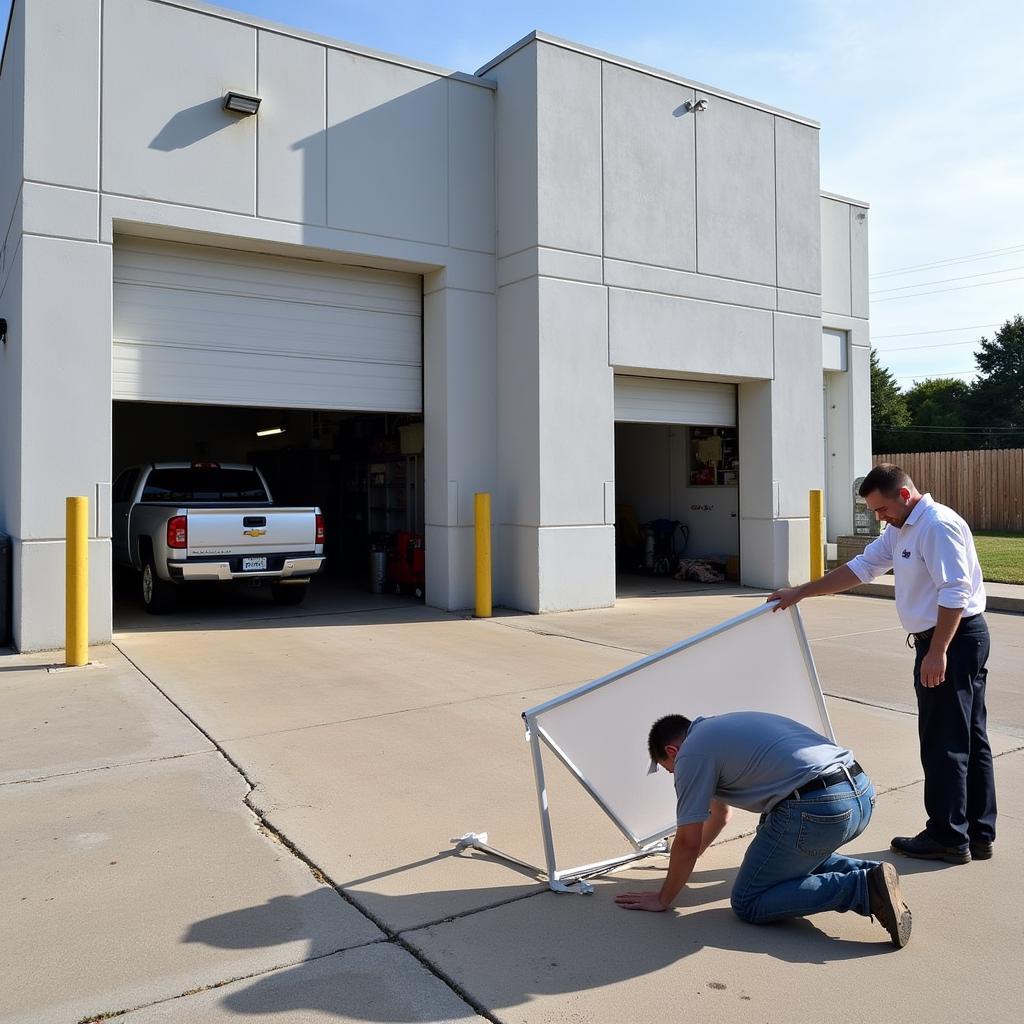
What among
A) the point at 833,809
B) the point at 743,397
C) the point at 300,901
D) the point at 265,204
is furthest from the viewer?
the point at 743,397

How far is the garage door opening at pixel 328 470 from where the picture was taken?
14820mm

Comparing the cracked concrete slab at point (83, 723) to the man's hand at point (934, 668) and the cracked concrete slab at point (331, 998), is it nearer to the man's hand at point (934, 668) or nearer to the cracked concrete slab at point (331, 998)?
the cracked concrete slab at point (331, 998)

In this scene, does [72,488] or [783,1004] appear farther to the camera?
[72,488]

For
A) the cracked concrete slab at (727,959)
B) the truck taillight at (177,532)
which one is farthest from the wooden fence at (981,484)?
the cracked concrete slab at (727,959)

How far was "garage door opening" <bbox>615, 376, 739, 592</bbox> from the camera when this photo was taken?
1478 centimetres

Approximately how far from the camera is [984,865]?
4.36 meters

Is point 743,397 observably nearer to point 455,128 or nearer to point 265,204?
point 455,128

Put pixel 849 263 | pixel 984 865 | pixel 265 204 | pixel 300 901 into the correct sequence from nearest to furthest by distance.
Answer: pixel 300 901
pixel 984 865
pixel 265 204
pixel 849 263

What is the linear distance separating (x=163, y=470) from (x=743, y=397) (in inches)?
341

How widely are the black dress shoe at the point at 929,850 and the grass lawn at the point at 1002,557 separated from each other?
10559 millimetres

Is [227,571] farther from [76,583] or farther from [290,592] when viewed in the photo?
[76,583]

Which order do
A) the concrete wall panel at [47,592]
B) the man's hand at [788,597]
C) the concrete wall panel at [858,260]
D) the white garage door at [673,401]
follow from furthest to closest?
the concrete wall panel at [858,260]
the white garage door at [673,401]
the concrete wall panel at [47,592]
the man's hand at [788,597]

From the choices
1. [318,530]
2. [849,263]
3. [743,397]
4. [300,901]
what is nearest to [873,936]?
[300,901]

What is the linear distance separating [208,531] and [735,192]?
352 inches
